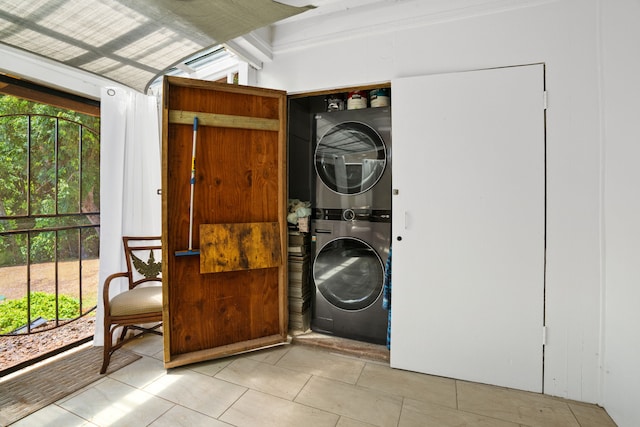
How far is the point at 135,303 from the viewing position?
6.41 ft

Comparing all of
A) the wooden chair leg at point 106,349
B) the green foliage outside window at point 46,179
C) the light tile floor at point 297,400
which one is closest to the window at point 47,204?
the green foliage outside window at point 46,179

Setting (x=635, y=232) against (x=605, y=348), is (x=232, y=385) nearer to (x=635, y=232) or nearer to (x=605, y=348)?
(x=605, y=348)

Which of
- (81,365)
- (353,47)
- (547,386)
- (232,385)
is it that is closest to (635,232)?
(547,386)

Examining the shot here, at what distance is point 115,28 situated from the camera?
50.8 inches

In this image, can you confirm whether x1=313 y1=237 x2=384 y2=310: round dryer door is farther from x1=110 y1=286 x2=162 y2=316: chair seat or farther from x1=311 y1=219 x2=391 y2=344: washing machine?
x1=110 y1=286 x2=162 y2=316: chair seat

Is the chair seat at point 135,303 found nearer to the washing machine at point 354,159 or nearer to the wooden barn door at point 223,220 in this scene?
the wooden barn door at point 223,220

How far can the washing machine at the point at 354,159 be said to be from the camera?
7.24 feet

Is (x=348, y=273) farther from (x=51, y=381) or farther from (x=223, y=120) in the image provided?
(x=51, y=381)

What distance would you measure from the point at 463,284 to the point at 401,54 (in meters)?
1.59

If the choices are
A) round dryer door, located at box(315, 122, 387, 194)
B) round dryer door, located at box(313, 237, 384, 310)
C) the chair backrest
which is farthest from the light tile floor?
round dryer door, located at box(315, 122, 387, 194)

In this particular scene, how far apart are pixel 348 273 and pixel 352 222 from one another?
16.3 inches

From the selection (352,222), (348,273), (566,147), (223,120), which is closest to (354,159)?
(352,222)

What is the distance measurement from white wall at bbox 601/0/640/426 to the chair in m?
2.67

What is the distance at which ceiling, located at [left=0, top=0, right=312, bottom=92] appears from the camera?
113 cm
